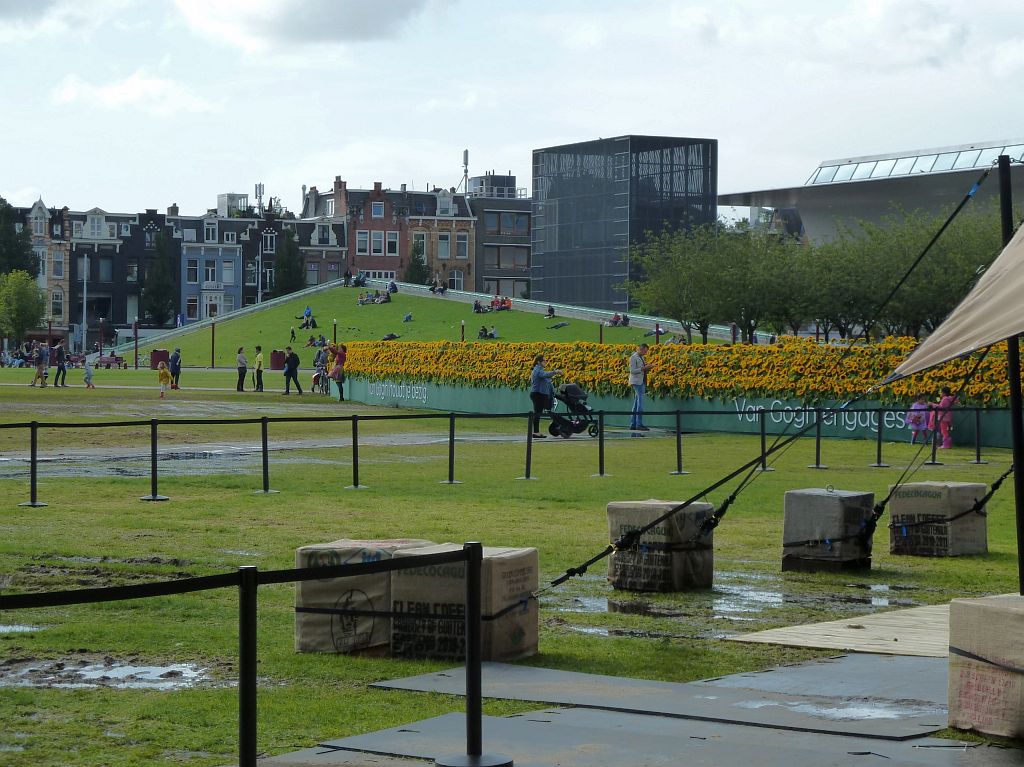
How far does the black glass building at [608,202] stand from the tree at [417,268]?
488 inches

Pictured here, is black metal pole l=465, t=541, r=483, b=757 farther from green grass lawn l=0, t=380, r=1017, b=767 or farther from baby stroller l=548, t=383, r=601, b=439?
baby stroller l=548, t=383, r=601, b=439

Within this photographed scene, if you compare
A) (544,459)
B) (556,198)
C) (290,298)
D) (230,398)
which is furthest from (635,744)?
(556,198)

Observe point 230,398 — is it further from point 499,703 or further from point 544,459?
→ point 499,703

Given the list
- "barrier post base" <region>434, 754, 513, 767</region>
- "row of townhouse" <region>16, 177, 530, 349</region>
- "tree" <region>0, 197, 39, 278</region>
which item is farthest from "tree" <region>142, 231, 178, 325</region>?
"barrier post base" <region>434, 754, 513, 767</region>

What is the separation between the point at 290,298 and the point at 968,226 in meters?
66.4

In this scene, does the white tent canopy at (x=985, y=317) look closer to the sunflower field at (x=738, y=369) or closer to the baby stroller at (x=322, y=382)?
the sunflower field at (x=738, y=369)

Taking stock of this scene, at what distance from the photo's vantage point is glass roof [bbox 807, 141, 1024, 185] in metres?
84.6

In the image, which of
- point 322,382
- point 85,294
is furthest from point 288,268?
point 322,382

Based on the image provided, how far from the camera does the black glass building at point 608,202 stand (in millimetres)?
116938

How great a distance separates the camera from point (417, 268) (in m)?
133

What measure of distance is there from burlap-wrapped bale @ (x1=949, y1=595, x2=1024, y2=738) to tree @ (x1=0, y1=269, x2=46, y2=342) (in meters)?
109

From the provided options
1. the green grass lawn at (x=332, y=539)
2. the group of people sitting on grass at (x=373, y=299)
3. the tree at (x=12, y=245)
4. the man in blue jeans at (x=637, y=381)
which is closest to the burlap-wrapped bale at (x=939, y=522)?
the green grass lawn at (x=332, y=539)

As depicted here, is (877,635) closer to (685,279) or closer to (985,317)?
(985,317)

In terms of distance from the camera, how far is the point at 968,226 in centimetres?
5684
